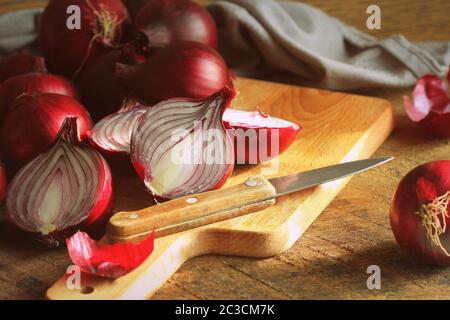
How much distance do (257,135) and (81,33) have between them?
49cm

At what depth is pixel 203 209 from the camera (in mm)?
1273

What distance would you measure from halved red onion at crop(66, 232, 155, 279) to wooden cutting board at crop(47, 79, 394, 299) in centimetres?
1

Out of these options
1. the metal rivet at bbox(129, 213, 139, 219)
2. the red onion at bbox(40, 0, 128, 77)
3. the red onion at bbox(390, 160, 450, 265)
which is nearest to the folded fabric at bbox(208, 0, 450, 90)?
the red onion at bbox(40, 0, 128, 77)

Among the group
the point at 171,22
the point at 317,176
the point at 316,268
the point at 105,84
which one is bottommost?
the point at 316,268

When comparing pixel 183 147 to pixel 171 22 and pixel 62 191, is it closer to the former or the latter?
pixel 62 191

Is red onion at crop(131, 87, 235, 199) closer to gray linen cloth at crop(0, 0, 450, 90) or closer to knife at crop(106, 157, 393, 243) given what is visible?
knife at crop(106, 157, 393, 243)

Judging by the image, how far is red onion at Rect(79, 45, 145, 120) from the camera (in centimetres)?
163

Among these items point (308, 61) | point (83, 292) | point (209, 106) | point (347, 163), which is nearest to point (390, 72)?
point (308, 61)

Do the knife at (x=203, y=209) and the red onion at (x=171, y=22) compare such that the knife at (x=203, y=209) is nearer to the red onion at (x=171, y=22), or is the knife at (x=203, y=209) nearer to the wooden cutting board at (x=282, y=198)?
the wooden cutting board at (x=282, y=198)

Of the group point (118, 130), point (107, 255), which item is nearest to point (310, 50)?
point (118, 130)

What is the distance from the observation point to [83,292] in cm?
116

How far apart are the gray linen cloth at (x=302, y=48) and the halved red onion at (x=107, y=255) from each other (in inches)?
33.2

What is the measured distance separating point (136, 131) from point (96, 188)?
15 centimetres

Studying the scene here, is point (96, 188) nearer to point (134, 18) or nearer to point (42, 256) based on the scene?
point (42, 256)
